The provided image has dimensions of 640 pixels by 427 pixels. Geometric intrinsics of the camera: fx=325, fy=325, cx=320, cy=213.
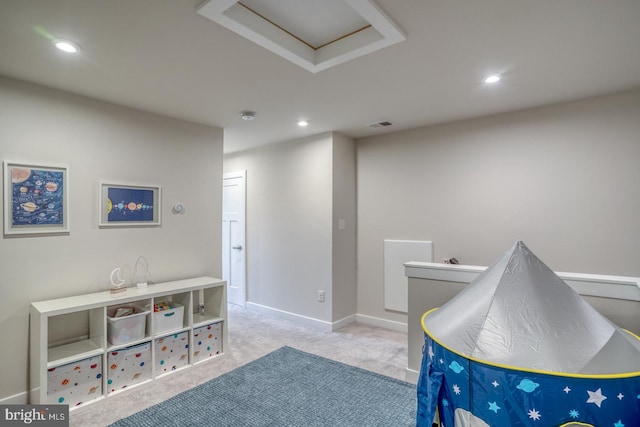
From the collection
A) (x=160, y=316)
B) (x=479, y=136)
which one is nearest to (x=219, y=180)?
(x=160, y=316)

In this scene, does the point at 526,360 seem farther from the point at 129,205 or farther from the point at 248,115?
the point at 129,205

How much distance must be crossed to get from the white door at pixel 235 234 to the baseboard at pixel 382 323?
1785 millimetres

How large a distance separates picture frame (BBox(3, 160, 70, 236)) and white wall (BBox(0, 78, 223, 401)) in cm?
5

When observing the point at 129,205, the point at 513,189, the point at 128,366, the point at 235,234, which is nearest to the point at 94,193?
the point at 129,205

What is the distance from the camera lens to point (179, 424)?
83.7 inches

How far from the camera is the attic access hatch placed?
5.42ft

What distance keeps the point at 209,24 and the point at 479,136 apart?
2.78m

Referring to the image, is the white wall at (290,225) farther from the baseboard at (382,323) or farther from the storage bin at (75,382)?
the storage bin at (75,382)

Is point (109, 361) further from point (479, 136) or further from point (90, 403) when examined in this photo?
point (479, 136)

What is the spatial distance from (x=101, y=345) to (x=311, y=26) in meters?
2.69

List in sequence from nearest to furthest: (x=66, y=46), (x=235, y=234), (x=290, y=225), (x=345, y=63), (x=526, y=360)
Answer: (x=526, y=360), (x=66, y=46), (x=345, y=63), (x=290, y=225), (x=235, y=234)

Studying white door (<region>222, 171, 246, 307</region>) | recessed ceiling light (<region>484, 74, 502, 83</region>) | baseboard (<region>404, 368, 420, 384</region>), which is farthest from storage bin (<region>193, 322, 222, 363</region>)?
recessed ceiling light (<region>484, 74, 502, 83</region>)

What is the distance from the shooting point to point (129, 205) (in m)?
2.96

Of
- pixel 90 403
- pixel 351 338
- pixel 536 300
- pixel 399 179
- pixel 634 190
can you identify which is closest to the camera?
pixel 536 300
